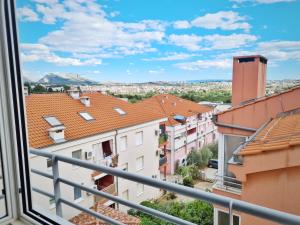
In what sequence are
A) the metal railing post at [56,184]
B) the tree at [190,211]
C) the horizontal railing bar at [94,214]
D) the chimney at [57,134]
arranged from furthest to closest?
the chimney at [57,134]
the tree at [190,211]
the metal railing post at [56,184]
the horizontal railing bar at [94,214]

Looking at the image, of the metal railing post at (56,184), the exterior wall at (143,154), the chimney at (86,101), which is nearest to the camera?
the metal railing post at (56,184)

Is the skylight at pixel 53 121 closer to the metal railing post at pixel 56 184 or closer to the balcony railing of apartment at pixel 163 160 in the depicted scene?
the balcony railing of apartment at pixel 163 160

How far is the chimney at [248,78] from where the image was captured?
293 centimetres

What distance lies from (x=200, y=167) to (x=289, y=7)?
2243mm

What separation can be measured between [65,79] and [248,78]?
2395 millimetres

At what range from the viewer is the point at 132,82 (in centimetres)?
293

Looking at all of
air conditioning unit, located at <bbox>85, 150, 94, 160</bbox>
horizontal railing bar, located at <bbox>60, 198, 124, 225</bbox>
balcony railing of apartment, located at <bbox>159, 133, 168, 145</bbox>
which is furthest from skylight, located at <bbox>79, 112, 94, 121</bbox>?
horizontal railing bar, located at <bbox>60, 198, 124, 225</bbox>

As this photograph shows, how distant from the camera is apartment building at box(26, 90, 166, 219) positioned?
13.1 feet

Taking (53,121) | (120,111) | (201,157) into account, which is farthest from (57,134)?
(201,157)

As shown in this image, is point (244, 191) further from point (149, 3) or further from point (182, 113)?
point (149, 3)

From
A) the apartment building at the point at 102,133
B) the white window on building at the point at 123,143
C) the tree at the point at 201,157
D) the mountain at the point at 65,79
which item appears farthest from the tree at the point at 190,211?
the mountain at the point at 65,79

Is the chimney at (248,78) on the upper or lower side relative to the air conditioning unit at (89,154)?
upper

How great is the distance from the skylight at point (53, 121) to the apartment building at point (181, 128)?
175cm

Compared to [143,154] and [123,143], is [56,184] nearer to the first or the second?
[123,143]
